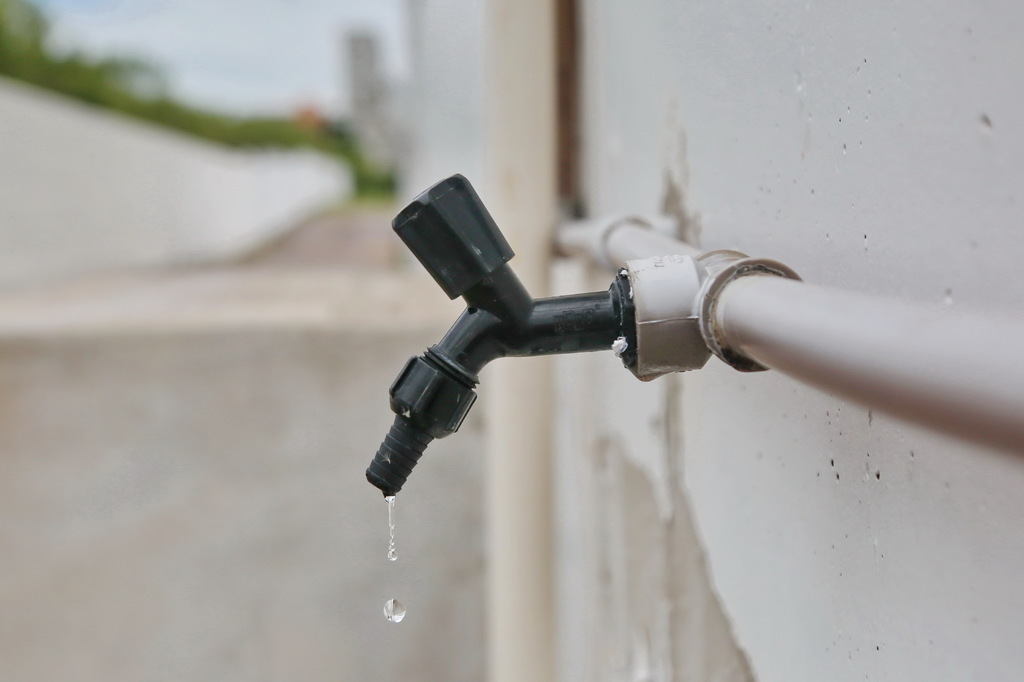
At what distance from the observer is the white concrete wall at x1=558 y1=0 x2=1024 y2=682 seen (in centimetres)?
31

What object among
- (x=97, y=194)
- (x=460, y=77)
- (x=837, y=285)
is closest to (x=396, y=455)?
(x=837, y=285)

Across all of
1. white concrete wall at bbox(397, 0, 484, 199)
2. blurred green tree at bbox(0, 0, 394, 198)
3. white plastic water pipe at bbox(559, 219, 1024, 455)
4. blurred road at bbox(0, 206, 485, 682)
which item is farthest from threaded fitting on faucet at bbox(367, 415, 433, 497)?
blurred green tree at bbox(0, 0, 394, 198)

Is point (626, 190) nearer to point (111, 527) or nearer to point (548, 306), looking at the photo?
point (548, 306)

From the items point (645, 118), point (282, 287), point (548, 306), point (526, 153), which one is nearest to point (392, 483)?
point (548, 306)

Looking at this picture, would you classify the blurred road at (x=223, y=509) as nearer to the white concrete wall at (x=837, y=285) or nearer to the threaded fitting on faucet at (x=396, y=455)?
the white concrete wall at (x=837, y=285)

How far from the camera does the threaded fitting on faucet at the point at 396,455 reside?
47cm

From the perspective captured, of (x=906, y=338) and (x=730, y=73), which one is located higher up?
(x=730, y=73)

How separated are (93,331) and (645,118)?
6.40ft

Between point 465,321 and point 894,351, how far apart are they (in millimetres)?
280

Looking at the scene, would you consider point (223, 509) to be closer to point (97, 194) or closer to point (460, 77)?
point (460, 77)

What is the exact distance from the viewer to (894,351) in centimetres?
25

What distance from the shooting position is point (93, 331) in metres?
2.29

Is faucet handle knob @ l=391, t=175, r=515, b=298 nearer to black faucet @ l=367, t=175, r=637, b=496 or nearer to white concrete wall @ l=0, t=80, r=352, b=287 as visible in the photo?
black faucet @ l=367, t=175, r=637, b=496

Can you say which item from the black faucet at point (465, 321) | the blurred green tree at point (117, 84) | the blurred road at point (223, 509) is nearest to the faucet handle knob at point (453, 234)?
the black faucet at point (465, 321)
